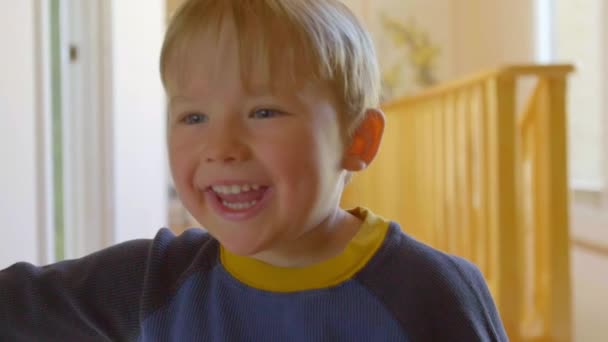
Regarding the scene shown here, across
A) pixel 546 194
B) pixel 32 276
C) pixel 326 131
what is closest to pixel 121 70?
pixel 32 276

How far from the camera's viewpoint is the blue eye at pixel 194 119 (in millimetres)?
852

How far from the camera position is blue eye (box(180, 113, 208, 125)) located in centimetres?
85

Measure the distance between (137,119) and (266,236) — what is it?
1.11 meters

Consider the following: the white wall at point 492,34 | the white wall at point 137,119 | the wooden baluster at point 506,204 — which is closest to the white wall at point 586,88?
the white wall at point 492,34

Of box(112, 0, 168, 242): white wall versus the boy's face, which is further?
box(112, 0, 168, 242): white wall

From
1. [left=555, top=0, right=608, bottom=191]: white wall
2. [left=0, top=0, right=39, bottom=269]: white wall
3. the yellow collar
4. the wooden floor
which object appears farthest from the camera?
[left=555, top=0, right=608, bottom=191]: white wall

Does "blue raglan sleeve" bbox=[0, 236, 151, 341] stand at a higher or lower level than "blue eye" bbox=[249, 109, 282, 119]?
→ lower

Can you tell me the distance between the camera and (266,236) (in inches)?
33.1

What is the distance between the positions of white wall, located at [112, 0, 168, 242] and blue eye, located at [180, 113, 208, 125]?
36.6 inches

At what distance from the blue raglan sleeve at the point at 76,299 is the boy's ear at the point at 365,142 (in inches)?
11.8

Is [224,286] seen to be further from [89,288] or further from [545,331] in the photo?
[545,331]

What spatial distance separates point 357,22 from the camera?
941mm

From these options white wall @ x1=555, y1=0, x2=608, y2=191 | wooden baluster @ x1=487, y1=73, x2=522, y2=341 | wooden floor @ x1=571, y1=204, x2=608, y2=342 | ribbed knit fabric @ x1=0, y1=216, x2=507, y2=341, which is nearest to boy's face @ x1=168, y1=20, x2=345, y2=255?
ribbed knit fabric @ x1=0, y1=216, x2=507, y2=341

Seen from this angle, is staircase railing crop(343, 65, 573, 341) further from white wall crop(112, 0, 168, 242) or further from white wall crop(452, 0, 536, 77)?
white wall crop(452, 0, 536, 77)
